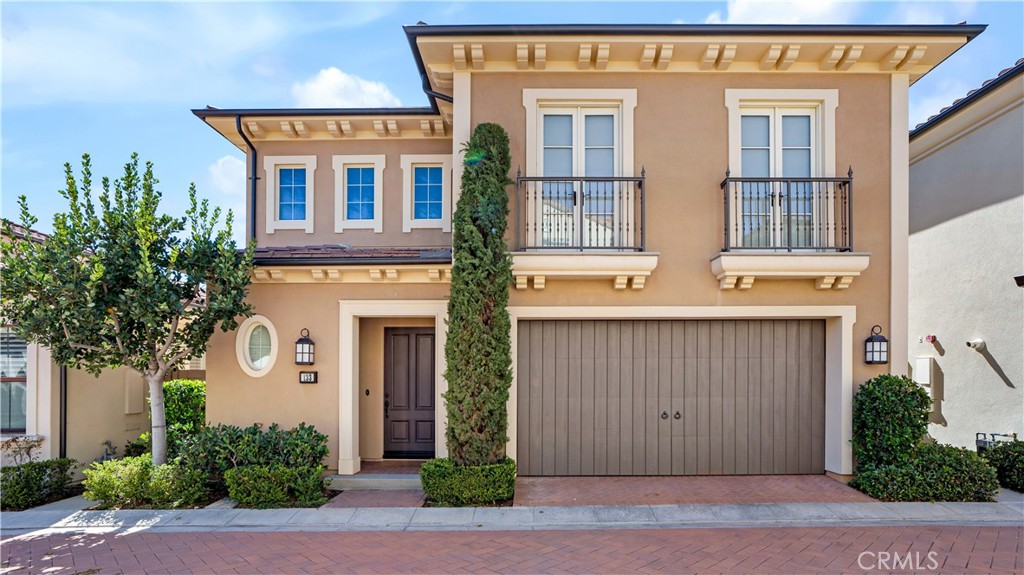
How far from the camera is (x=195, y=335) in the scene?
738 cm

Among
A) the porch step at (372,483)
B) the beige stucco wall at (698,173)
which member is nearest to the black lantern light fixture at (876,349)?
the beige stucco wall at (698,173)

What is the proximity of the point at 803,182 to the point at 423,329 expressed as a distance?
6.34 metres

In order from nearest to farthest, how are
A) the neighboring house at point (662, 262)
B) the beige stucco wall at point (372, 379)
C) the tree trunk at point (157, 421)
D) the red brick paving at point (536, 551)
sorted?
the red brick paving at point (536, 551), the tree trunk at point (157, 421), the neighboring house at point (662, 262), the beige stucco wall at point (372, 379)

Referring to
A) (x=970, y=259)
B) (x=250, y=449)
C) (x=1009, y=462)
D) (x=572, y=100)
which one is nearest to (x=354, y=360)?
(x=250, y=449)

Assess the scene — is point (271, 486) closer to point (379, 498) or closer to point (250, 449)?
point (250, 449)

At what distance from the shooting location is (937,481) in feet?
22.9

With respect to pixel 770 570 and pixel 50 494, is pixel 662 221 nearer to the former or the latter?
pixel 770 570

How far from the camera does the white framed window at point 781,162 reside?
25.3 feet

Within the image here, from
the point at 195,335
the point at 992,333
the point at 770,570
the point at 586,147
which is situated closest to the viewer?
the point at 770,570

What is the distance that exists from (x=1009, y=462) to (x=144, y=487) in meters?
12.1

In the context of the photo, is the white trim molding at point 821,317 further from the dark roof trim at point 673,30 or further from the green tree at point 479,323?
→ the dark roof trim at point 673,30

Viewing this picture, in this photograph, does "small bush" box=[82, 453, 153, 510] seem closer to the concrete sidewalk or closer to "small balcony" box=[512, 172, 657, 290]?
the concrete sidewalk

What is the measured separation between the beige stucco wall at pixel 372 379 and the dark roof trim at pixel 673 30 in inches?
176

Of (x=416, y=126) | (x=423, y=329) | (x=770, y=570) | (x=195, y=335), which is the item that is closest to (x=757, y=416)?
(x=770, y=570)
